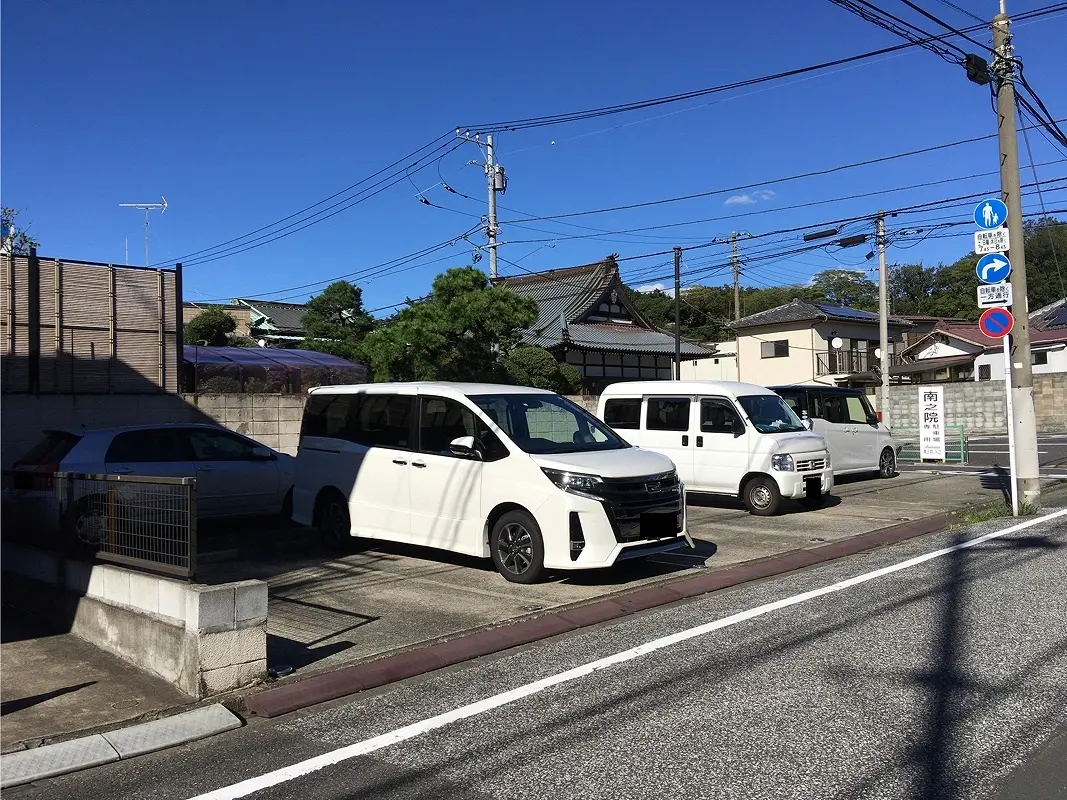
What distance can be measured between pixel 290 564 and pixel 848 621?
5638 mm

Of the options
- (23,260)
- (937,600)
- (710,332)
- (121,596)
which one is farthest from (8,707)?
(710,332)

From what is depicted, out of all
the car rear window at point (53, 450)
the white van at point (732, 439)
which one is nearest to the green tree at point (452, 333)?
the white van at point (732, 439)

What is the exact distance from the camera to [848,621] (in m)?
6.27

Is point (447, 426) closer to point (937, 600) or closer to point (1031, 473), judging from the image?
point (937, 600)

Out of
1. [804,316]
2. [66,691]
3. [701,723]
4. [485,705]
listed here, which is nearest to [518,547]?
[485,705]

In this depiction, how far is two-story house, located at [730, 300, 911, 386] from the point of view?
4066cm

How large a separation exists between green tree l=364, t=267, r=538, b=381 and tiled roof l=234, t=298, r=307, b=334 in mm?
29587

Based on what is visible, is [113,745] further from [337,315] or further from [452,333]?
[337,315]

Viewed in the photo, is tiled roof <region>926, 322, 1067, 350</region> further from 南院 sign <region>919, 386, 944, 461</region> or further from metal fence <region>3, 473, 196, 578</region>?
metal fence <region>3, 473, 196, 578</region>

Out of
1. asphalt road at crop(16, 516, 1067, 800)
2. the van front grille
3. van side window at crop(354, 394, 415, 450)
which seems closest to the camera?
asphalt road at crop(16, 516, 1067, 800)

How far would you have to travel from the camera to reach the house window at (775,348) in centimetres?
4166

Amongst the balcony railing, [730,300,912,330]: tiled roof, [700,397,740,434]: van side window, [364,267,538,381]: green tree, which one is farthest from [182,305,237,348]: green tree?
the balcony railing

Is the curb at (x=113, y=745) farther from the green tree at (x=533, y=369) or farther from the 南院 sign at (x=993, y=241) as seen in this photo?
the green tree at (x=533, y=369)

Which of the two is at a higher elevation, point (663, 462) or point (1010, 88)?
point (1010, 88)
